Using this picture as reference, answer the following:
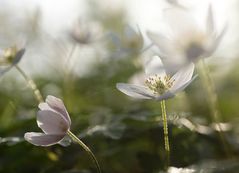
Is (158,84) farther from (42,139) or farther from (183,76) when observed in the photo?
(42,139)

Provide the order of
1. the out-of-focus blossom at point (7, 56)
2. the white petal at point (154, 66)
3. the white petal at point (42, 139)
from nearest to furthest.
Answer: the white petal at point (42, 139)
the white petal at point (154, 66)
the out-of-focus blossom at point (7, 56)

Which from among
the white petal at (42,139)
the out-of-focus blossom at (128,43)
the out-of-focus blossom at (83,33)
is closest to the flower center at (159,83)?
the white petal at (42,139)

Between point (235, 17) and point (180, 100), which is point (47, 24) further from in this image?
point (180, 100)

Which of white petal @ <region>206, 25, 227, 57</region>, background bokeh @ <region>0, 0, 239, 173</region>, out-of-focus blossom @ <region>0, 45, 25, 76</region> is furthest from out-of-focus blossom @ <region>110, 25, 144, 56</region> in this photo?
white petal @ <region>206, 25, 227, 57</region>

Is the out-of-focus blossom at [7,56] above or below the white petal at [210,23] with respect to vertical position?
below

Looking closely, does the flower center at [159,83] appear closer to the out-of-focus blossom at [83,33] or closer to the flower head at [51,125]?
the flower head at [51,125]

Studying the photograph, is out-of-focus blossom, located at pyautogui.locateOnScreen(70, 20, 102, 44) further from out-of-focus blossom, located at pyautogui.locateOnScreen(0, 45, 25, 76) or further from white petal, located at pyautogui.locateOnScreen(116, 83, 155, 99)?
white petal, located at pyautogui.locateOnScreen(116, 83, 155, 99)

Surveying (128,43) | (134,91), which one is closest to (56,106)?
(134,91)

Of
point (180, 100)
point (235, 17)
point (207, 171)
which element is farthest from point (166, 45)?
point (235, 17)
